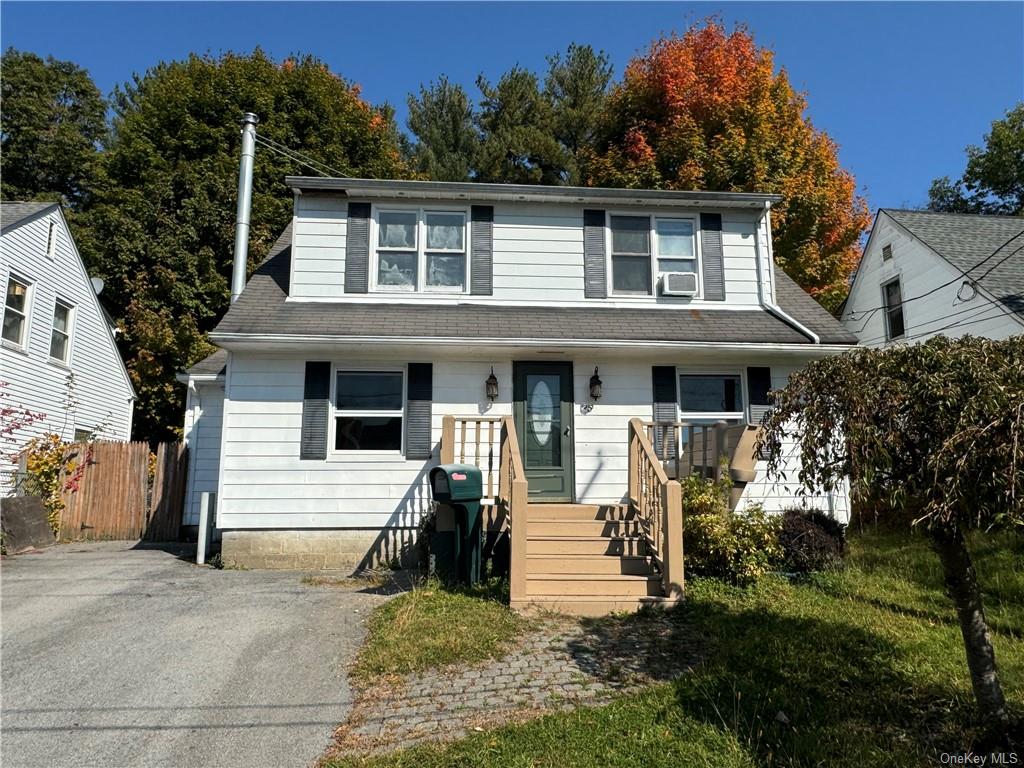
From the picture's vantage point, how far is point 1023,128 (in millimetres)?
23656

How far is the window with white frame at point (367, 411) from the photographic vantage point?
7.94 m

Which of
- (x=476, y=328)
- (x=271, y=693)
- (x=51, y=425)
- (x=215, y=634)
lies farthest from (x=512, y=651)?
(x=51, y=425)

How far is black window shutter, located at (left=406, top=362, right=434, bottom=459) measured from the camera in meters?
7.90

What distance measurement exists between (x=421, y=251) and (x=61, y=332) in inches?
369

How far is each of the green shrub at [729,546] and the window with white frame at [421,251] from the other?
4.79 meters

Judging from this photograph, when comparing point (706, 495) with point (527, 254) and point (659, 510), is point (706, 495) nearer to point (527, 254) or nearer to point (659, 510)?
point (659, 510)

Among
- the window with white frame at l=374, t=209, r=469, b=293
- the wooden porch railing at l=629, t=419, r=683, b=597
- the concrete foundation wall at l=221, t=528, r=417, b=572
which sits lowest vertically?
the concrete foundation wall at l=221, t=528, r=417, b=572

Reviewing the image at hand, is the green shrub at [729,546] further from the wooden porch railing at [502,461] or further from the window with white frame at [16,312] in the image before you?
the window with white frame at [16,312]

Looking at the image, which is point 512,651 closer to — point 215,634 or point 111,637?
point 215,634

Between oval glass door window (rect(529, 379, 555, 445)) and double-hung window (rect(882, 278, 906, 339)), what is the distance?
1186 cm

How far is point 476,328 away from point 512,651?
440 cm

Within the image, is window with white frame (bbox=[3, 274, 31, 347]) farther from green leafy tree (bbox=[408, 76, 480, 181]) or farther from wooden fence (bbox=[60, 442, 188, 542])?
green leafy tree (bbox=[408, 76, 480, 181])

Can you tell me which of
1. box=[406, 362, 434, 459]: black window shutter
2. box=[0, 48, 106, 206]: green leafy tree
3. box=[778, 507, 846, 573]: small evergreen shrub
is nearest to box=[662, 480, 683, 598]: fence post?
box=[778, 507, 846, 573]: small evergreen shrub

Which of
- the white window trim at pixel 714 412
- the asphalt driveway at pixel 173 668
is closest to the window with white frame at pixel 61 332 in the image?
the asphalt driveway at pixel 173 668
